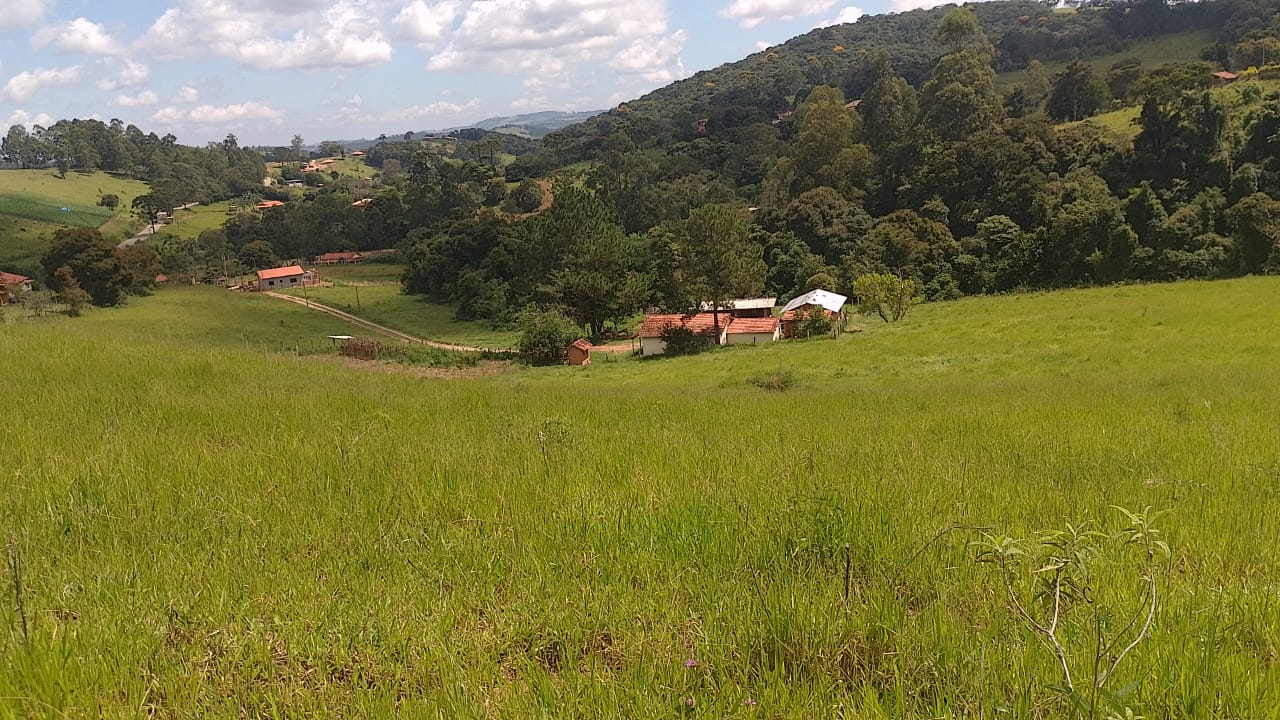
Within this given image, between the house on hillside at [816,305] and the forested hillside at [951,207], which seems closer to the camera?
the house on hillside at [816,305]

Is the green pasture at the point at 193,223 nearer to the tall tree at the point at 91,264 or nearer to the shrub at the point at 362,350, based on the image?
the tall tree at the point at 91,264

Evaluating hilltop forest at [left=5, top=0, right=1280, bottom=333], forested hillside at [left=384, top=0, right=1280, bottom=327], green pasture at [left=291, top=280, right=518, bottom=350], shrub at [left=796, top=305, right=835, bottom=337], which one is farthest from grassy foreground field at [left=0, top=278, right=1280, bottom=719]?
green pasture at [left=291, top=280, right=518, bottom=350]

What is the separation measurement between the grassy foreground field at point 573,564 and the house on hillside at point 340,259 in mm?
87536

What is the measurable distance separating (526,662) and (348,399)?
6.34m

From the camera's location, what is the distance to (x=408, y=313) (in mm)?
56344

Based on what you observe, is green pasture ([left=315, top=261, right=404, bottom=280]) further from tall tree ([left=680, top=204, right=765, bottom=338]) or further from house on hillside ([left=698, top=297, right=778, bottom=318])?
tall tree ([left=680, top=204, right=765, bottom=338])

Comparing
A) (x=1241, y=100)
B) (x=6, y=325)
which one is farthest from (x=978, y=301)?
(x=6, y=325)

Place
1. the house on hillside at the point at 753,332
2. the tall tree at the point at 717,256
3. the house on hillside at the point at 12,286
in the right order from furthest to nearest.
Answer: the house on hillside at the point at 12,286 < the house on hillside at the point at 753,332 < the tall tree at the point at 717,256

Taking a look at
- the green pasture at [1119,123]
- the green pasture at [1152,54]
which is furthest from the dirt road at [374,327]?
the green pasture at [1152,54]

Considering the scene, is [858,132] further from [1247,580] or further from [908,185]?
[1247,580]

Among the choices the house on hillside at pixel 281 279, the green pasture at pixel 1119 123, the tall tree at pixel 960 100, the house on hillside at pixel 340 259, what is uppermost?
the tall tree at pixel 960 100

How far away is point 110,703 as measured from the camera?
197cm

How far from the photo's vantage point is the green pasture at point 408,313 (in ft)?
155

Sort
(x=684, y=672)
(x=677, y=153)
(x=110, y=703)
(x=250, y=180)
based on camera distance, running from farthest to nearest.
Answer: (x=250, y=180) < (x=677, y=153) < (x=684, y=672) < (x=110, y=703)
